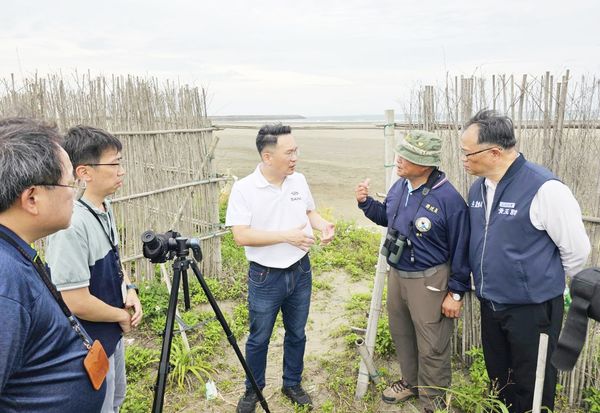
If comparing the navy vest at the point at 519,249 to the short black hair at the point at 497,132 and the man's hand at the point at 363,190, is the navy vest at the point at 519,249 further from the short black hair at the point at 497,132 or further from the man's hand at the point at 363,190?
the man's hand at the point at 363,190

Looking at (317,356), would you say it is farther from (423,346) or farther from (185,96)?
(185,96)

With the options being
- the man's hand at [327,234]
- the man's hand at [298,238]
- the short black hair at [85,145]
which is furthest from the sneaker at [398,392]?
the short black hair at [85,145]

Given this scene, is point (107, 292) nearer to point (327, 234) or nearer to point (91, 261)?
point (91, 261)

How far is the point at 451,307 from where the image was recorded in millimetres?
2643

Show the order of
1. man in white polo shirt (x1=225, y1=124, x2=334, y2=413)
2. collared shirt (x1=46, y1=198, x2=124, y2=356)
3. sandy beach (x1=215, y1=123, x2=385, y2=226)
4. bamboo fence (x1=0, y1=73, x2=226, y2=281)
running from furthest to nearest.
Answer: sandy beach (x1=215, y1=123, x2=385, y2=226)
bamboo fence (x1=0, y1=73, x2=226, y2=281)
man in white polo shirt (x1=225, y1=124, x2=334, y2=413)
collared shirt (x1=46, y1=198, x2=124, y2=356)

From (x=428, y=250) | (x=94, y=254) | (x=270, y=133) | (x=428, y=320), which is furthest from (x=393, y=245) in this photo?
(x=94, y=254)

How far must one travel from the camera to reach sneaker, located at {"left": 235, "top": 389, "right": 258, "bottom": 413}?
292 centimetres

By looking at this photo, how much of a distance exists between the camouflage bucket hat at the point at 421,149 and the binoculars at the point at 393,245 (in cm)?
49

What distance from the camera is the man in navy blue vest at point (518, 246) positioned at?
7.16ft

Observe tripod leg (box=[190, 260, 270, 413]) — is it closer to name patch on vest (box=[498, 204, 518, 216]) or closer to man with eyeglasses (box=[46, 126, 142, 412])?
man with eyeglasses (box=[46, 126, 142, 412])

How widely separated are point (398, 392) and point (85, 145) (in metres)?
2.66

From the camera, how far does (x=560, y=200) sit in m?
2.15

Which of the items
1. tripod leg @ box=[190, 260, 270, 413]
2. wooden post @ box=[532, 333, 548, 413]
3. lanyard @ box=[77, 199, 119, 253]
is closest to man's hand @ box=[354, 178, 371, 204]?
tripod leg @ box=[190, 260, 270, 413]

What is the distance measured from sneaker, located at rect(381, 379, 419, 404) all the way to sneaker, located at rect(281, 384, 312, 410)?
566mm
